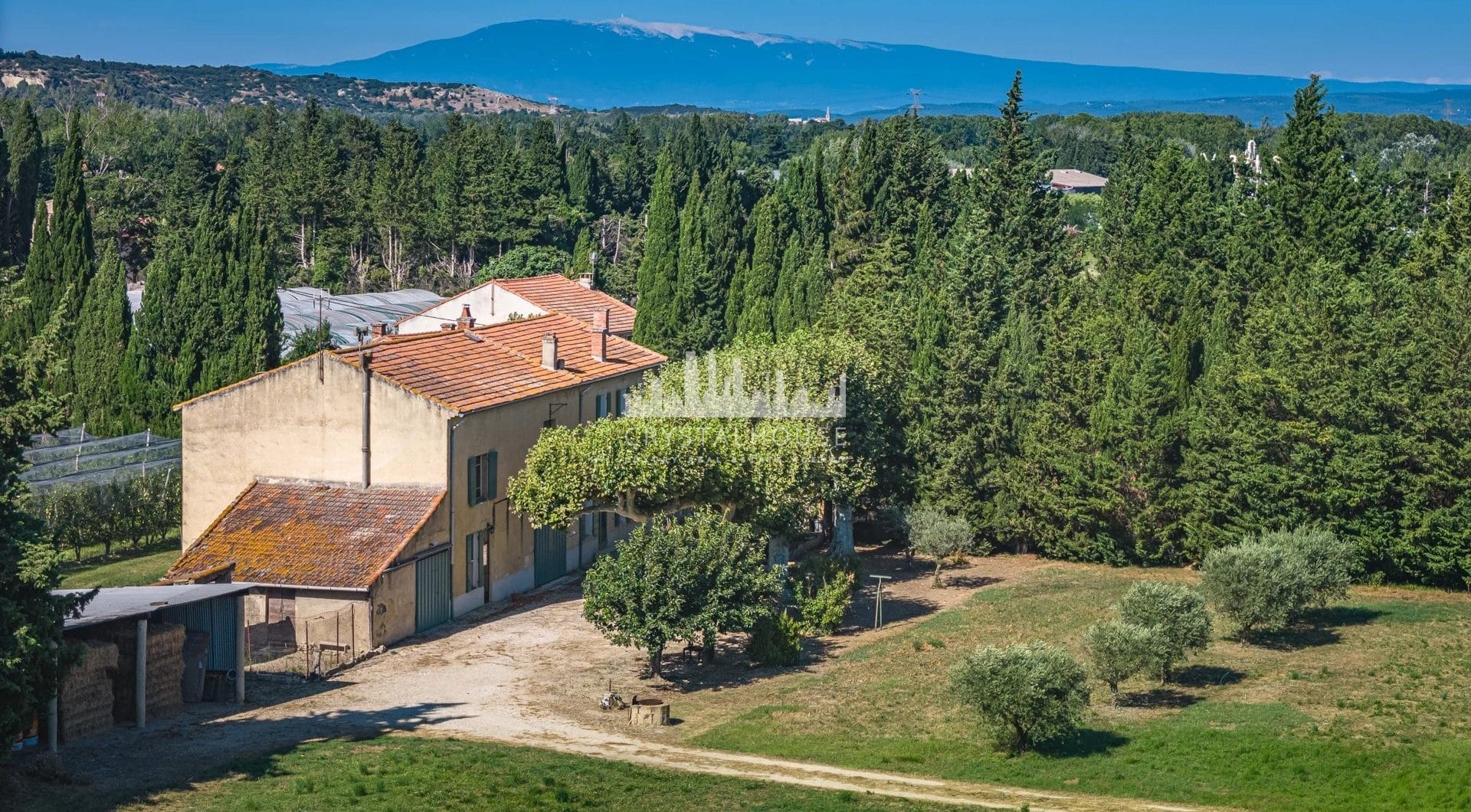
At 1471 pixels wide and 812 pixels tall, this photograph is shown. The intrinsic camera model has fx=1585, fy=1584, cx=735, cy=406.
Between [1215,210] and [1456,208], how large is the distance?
43.9ft

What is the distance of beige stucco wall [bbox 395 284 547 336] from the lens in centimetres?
6481

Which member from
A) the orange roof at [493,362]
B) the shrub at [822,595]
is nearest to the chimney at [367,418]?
the orange roof at [493,362]

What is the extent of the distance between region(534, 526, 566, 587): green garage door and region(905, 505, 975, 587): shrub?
11.3 meters

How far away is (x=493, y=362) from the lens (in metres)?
49.3

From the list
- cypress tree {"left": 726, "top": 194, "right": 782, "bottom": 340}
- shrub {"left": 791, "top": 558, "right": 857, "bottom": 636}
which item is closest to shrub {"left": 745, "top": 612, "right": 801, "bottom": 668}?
shrub {"left": 791, "top": 558, "right": 857, "bottom": 636}

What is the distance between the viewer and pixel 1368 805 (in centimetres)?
2742

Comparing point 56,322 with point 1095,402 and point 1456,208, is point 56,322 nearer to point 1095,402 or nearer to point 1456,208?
point 1095,402

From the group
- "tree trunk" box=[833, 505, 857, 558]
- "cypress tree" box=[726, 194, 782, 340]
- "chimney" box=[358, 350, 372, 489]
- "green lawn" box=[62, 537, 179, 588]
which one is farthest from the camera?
"cypress tree" box=[726, 194, 782, 340]

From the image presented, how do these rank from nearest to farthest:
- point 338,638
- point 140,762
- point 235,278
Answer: point 140,762 → point 338,638 → point 235,278

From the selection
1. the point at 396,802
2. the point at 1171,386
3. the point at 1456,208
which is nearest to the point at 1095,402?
the point at 1171,386

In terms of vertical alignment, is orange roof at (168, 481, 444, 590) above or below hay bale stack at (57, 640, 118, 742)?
above

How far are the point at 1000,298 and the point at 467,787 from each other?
46.0 metres

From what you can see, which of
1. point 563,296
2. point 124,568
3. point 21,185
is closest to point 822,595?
point 124,568

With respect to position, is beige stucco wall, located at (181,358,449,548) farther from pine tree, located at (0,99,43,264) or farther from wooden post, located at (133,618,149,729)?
pine tree, located at (0,99,43,264)
